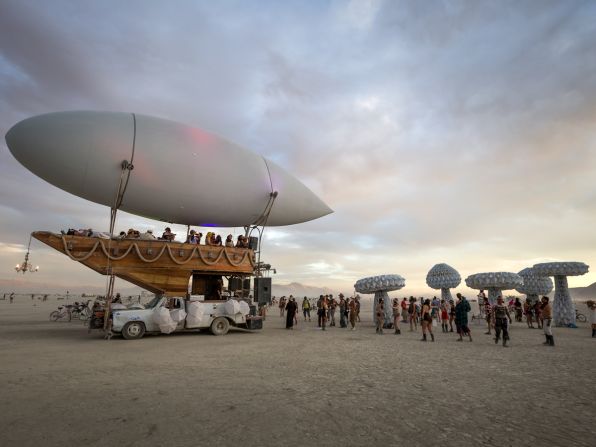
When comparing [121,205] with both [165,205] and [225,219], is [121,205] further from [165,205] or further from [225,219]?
[225,219]

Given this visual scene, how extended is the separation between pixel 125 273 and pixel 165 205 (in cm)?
321

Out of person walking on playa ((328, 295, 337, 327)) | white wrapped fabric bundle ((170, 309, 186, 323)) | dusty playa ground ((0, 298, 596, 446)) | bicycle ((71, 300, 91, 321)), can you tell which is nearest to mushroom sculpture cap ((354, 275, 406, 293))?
person walking on playa ((328, 295, 337, 327))

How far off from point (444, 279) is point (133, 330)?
66.4 feet

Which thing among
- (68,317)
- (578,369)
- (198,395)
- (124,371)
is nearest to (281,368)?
(198,395)

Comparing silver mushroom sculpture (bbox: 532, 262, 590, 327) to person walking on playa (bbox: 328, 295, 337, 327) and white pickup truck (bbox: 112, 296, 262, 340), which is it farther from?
white pickup truck (bbox: 112, 296, 262, 340)

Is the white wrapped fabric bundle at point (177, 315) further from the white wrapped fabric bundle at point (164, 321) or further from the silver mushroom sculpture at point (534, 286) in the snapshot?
the silver mushroom sculpture at point (534, 286)

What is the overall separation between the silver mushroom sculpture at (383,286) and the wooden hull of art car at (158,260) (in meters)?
6.50

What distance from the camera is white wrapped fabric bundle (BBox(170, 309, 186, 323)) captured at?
12.1 meters

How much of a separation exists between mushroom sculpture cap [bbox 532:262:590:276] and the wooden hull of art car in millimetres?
16171

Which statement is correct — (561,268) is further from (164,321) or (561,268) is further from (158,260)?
(158,260)

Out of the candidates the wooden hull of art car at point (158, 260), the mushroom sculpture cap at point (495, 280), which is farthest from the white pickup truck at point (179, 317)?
the mushroom sculpture cap at point (495, 280)

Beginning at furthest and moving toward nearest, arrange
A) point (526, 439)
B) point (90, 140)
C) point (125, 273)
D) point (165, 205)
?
point (165, 205)
point (125, 273)
point (90, 140)
point (526, 439)

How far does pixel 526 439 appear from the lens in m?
3.63

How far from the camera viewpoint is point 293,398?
4.99 m
